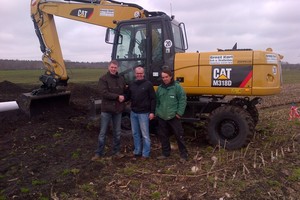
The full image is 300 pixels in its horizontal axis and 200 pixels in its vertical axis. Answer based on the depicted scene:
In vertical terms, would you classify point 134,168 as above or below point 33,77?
below

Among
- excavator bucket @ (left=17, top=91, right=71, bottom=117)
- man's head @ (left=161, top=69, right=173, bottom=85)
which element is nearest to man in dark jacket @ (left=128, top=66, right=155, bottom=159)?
man's head @ (left=161, top=69, right=173, bottom=85)

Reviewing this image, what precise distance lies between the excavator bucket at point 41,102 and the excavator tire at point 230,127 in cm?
499

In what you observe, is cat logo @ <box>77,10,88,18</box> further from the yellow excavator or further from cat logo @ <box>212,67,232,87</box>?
cat logo @ <box>212,67,232,87</box>

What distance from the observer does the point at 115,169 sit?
21.6 ft

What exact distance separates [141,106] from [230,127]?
2.30m

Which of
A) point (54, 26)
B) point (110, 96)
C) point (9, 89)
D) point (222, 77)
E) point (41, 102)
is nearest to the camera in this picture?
point (110, 96)

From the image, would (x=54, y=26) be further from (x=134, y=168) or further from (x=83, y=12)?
(x=134, y=168)

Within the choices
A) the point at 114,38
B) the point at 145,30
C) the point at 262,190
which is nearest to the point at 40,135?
the point at 114,38

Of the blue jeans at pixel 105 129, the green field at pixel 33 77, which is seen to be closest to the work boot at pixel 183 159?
the blue jeans at pixel 105 129

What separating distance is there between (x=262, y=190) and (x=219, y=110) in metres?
2.97

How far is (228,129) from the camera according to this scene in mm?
8250

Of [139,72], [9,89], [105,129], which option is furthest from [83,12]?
[9,89]

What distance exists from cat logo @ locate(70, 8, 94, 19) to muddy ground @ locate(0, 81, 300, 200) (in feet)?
9.53

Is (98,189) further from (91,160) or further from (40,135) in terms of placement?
(40,135)
